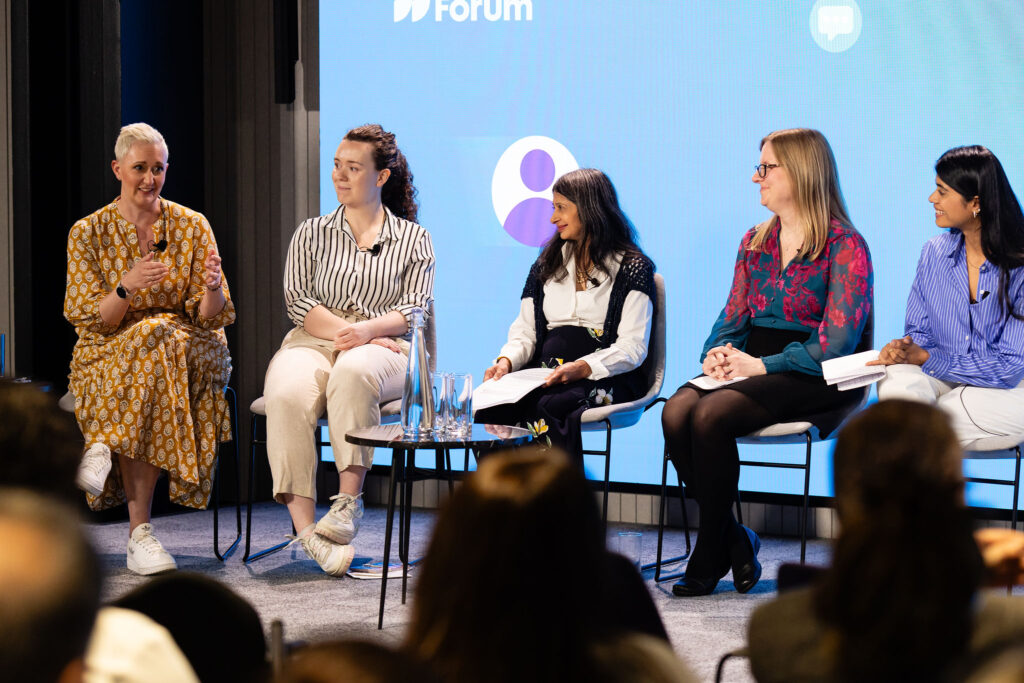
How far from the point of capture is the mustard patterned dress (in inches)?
152

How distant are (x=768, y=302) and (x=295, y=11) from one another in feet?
8.66

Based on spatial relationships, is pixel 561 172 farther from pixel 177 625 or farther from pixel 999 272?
pixel 177 625

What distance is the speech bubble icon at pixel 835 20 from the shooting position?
4.28 meters

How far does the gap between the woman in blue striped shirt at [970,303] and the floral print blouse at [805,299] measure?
167 mm

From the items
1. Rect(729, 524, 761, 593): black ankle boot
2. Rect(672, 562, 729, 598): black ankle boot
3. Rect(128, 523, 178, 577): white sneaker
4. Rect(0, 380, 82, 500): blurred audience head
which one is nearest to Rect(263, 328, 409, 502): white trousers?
→ Rect(128, 523, 178, 577): white sneaker

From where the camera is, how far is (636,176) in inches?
182

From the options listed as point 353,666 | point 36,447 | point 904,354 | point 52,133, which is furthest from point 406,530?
point 353,666

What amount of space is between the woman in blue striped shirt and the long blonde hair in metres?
0.32

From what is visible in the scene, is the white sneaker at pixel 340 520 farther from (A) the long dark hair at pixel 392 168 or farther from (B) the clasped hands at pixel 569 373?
(A) the long dark hair at pixel 392 168

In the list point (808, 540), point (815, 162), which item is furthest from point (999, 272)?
point (808, 540)

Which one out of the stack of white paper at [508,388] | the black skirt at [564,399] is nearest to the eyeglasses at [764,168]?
the black skirt at [564,399]

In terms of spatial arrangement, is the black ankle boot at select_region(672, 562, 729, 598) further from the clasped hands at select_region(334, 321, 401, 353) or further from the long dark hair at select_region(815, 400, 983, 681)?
the long dark hair at select_region(815, 400, 983, 681)

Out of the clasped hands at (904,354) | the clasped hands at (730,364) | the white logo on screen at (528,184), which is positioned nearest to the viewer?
the clasped hands at (904,354)

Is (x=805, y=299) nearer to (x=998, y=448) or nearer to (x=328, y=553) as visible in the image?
(x=998, y=448)
